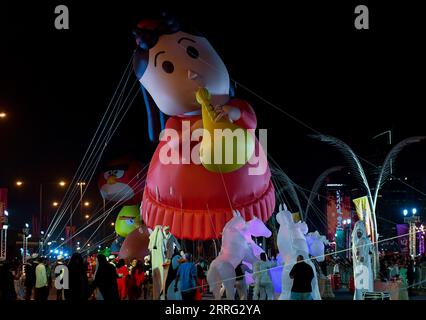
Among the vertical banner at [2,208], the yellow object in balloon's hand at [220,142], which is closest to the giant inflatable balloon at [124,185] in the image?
the vertical banner at [2,208]

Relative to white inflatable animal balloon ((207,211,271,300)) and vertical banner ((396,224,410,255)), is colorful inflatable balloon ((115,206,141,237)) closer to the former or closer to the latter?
white inflatable animal balloon ((207,211,271,300))

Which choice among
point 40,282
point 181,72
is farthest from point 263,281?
point 181,72

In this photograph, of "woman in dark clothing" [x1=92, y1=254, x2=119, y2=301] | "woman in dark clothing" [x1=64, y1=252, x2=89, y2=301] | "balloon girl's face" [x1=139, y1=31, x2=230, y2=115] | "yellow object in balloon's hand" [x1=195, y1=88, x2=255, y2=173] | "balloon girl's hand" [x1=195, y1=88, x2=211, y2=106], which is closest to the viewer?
"woman in dark clothing" [x1=92, y1=254, x2=119, y2=301]

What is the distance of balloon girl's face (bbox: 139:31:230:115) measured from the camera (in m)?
19.2

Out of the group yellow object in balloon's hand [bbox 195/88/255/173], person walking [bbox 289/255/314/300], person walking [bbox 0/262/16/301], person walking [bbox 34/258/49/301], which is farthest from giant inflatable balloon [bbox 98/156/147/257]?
person walking [bbox 289/255/314/300]

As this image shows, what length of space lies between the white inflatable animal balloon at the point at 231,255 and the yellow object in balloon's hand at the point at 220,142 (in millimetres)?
1547

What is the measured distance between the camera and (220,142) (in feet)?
58.9

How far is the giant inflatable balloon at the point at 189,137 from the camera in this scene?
19.2 metres

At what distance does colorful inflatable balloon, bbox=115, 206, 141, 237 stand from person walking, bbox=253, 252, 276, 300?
56.3ft

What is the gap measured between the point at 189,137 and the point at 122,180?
13.8 metres
